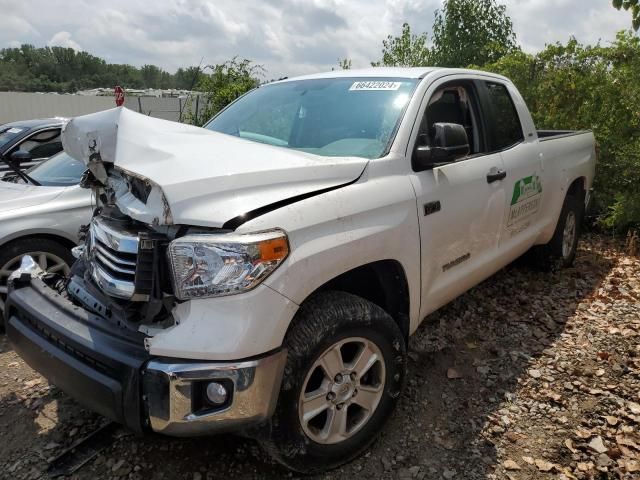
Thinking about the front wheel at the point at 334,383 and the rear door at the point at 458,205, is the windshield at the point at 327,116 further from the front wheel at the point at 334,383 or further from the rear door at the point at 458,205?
the front wheel at the point at 334,383

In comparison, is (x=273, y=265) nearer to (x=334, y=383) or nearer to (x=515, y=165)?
(x=334, y=383)

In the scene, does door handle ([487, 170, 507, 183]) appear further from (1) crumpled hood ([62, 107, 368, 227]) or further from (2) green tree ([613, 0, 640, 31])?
(2) green tree ([613, 0, 640, 31])

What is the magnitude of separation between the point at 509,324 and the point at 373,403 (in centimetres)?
193

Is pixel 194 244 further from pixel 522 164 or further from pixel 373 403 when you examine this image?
pixel 522 164

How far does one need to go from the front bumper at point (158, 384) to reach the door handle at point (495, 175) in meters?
1.97

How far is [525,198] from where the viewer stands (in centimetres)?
388

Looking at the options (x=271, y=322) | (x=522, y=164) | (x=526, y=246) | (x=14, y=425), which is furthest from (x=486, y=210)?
(x=14, y=425)

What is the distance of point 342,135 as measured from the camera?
3008 millimetres

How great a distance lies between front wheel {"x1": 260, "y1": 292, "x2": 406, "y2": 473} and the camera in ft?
7.14

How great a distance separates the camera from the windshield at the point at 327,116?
2908mm

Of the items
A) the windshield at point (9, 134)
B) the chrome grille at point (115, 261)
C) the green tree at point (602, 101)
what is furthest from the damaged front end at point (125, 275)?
the green tree at point (602, 101)

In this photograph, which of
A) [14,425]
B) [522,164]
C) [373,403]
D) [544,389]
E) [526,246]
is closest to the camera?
[373,403]

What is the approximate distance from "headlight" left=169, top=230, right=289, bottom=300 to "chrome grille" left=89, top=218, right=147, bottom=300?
26 cm

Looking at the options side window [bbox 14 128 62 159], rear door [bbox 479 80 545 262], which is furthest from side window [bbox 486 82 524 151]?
side window [bbox 14 128 62 159]
